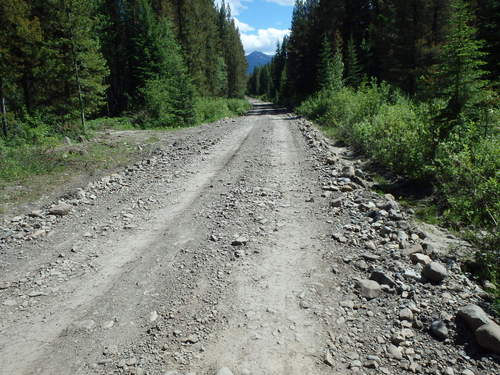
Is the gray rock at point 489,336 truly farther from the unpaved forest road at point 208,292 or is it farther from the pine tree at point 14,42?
the pine tree at point 14,42

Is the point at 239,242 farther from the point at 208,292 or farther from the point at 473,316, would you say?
the point at 473,316

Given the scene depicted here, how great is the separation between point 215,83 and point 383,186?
137 feet

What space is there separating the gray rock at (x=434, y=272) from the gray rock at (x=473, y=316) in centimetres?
63

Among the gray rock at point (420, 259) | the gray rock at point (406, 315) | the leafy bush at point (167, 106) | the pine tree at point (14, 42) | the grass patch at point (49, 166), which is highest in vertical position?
the pine tree at point (14, 42)

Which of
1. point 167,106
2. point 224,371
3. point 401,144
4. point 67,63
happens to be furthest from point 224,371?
point 167,106

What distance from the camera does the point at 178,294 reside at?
380cm

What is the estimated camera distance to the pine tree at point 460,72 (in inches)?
272

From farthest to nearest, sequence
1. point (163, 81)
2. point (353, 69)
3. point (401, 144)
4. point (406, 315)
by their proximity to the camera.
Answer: point (353, 69) → point (163, 81) → point (401, 144) → point (406, 315)

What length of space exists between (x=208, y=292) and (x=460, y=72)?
24.4 feet

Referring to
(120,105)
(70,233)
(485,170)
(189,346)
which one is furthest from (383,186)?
(120,105)

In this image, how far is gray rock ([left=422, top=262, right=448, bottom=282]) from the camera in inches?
152

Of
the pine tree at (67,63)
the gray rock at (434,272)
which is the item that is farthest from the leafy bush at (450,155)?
the pine tree at (67,63)

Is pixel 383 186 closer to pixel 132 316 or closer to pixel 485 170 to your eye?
pixel 485 170

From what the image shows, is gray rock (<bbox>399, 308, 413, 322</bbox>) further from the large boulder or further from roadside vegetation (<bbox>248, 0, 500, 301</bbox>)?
the large boulder
